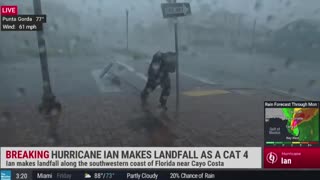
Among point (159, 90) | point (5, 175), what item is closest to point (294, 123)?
point (159, 90)

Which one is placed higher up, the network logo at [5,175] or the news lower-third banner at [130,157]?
the news lower-third banner at [130,157]

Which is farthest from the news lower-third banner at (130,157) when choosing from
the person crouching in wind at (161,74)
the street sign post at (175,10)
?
the street sign post at (175,10)

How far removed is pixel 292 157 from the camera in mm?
2684

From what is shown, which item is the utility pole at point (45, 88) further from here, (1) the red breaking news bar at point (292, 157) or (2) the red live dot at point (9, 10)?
(1) the red breaking news bar at point (292, 157)

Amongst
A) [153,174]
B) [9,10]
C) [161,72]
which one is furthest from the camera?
[161,72]

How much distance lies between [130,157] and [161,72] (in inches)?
21.5

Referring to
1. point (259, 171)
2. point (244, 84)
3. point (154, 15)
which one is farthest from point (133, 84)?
point (259, 171)

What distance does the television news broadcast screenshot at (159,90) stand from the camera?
2.67 m

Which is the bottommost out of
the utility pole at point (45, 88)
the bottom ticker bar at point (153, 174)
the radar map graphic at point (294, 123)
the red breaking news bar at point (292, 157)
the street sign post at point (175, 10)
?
the bottom ticker bar at point (153, 174)

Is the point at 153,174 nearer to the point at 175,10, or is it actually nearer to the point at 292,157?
the point at 292,157

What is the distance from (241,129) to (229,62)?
1.38 feet

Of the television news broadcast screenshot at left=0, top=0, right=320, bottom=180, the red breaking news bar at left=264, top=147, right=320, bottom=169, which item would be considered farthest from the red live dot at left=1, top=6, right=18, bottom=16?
the red breaking news bar at left=264, top=147, right=320, bottom=169

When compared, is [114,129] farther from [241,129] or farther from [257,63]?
[257,63]

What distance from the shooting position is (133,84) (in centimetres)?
287
